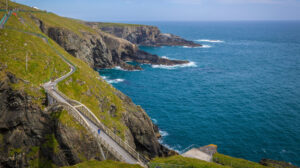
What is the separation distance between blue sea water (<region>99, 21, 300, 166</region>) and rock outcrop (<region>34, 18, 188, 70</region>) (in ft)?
30.0

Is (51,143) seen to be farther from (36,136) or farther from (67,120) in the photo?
(67,120)

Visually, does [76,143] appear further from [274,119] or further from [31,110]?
[274,119]

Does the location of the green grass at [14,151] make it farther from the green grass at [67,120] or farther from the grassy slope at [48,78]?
the green grass at [67,120]

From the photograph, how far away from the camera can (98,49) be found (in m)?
112

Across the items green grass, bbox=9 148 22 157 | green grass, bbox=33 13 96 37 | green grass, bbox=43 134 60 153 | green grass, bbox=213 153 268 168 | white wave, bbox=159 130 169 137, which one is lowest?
white wave, bbox=159 130 169 137

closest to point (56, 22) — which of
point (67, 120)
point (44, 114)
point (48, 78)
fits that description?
point (48, 78)

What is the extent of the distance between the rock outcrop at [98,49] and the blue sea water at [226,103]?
916cm

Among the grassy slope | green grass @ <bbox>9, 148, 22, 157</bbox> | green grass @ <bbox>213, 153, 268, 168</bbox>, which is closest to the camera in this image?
green grass @ <bbox>9, 148, 22, 157</bbox>

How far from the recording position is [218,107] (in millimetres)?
69875

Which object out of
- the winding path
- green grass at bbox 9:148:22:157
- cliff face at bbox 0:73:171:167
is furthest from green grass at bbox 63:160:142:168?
green grass at bbox 9:148:22:157

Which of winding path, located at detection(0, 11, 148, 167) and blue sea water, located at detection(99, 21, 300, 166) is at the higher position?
winding path, located at detection(0, 11, 148, 167)

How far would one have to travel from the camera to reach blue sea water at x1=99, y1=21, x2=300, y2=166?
5153 centimetres

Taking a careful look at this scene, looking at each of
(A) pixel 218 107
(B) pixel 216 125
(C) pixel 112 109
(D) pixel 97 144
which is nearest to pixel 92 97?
(C) pixel 112 109

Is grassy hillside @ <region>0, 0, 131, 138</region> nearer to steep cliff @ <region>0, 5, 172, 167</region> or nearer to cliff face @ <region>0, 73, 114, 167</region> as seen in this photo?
steep cliff @ <region>0, 5, 172, 167</region>
